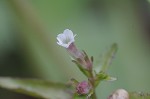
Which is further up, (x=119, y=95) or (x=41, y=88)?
(x=41, y=88)

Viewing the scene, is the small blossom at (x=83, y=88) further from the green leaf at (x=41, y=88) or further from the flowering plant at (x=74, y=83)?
the green leaf at (x=41, y=88)

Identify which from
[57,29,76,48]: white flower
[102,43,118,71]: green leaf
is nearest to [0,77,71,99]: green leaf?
[102,43,118,71]: green leaf

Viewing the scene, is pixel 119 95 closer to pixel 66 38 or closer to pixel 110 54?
pixel 66 38

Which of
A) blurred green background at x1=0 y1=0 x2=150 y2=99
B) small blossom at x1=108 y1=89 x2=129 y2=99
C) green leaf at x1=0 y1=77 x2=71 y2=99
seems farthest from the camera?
blurred green background at x1=0 y1=0 x2=150 y2=99

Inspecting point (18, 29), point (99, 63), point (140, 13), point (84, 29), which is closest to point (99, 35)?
point (84, 29)

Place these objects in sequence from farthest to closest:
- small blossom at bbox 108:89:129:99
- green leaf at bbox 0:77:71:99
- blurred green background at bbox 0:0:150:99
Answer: blurred green background at bbox 0:0:150:99 < green leaf at bbox 0:77:71:99 < small blossom at bbox 108:89:129:99

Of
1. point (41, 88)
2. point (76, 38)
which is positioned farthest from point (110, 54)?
point (76, 38)

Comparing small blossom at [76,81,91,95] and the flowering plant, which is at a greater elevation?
the flowering plant

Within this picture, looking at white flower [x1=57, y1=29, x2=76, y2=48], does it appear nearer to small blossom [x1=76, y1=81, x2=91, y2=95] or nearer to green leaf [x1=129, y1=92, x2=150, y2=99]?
small blossom [x1=76, y1=81, x2=91, y2=95]
